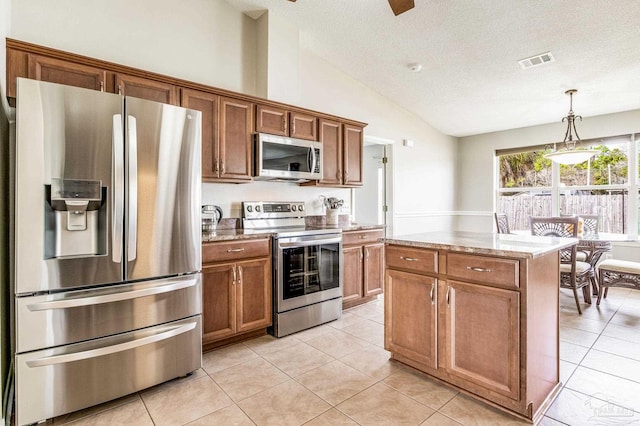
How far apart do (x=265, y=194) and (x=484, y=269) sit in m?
2.37

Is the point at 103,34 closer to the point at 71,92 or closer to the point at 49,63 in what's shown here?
the point at 49,63

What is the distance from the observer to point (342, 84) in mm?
4379

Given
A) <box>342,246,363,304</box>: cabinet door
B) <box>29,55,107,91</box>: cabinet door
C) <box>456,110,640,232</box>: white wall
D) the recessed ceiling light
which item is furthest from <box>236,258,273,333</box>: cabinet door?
<box>456,110,640,232</box>: white wall

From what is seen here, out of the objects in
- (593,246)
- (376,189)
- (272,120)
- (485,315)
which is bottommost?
(485,315)

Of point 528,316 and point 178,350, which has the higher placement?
point 528,316

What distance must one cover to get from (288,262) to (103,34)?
95.1 inches

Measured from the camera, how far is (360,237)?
367 cm

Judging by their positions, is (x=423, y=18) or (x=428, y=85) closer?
(x=423, y=18)

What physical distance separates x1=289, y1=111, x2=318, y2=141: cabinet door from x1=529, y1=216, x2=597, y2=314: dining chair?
9.41ft

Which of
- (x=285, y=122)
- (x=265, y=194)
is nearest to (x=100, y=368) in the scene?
(x=265, y=194)

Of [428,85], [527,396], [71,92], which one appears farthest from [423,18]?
[527,396]

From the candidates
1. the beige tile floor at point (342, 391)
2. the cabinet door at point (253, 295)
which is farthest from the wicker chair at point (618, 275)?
the cabinet door at point (253, 295)

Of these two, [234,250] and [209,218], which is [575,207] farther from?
[209,218]

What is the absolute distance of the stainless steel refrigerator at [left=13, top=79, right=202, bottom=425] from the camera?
66.2 inches
